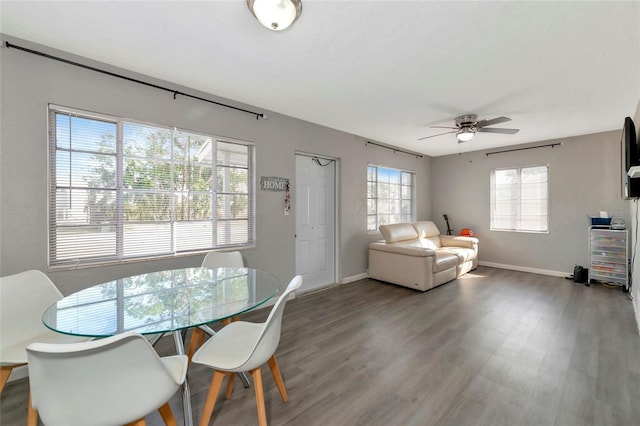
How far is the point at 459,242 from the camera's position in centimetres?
538

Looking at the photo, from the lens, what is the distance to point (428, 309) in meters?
3.35

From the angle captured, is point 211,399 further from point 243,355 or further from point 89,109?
point 89,109

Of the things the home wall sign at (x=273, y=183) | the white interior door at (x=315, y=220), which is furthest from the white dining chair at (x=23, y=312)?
the white interior door at (x=315, y=220)

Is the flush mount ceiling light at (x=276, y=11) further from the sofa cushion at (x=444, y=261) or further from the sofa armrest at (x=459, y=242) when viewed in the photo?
the sofa armrest at (x=459, y=242)

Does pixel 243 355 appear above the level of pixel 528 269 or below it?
above

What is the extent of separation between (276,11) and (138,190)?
2035 millimetres

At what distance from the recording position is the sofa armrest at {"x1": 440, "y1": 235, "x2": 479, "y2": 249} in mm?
5262

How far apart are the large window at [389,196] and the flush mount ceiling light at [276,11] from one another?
3.60m

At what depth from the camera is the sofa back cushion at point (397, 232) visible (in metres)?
4.75

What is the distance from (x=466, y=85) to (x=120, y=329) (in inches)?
133

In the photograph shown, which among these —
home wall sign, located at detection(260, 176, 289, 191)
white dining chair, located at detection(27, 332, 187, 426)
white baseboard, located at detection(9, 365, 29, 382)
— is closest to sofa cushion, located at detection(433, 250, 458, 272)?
home wall sign, located at detection(260, 176, 289, 191)

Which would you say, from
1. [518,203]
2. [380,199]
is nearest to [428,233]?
[380,199]

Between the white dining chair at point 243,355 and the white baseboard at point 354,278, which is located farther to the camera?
the white baseboard at point 354,278

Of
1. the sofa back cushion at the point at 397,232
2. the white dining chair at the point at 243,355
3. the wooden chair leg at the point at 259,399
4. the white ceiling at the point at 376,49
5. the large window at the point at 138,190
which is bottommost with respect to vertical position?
the wooden chair leg at the point at 259,399
